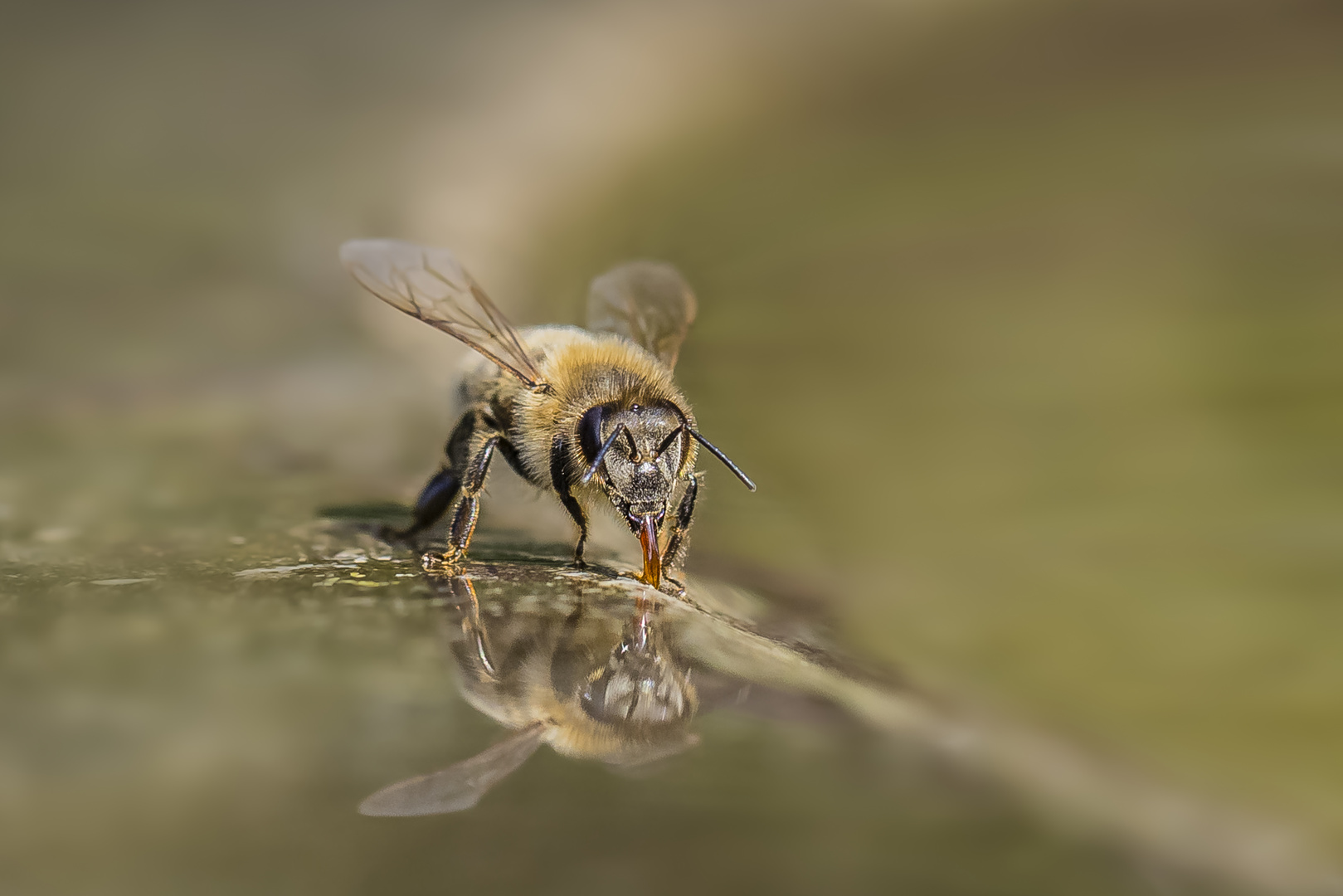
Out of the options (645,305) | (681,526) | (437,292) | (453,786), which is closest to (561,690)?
(453,786)

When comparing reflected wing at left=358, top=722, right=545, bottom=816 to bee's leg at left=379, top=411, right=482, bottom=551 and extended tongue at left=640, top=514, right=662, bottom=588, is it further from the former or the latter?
bee's leg at left=379, top=411, right=482, bottom=551

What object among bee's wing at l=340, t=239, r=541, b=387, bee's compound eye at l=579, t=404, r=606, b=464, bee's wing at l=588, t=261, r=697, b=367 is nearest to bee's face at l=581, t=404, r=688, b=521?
bee's compound eye at l=579, t=404, r=606, b=464

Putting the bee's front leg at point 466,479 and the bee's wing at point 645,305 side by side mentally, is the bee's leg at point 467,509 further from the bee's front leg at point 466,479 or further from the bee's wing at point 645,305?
the bee's wing at point 645,305

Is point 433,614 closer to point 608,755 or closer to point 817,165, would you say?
point 608,755

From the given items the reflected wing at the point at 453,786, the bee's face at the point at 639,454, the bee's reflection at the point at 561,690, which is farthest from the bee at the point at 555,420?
the reflected wing at the point at 453,786

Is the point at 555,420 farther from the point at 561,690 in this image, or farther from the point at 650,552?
the point at 561,690

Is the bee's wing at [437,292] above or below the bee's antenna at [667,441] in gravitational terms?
above
